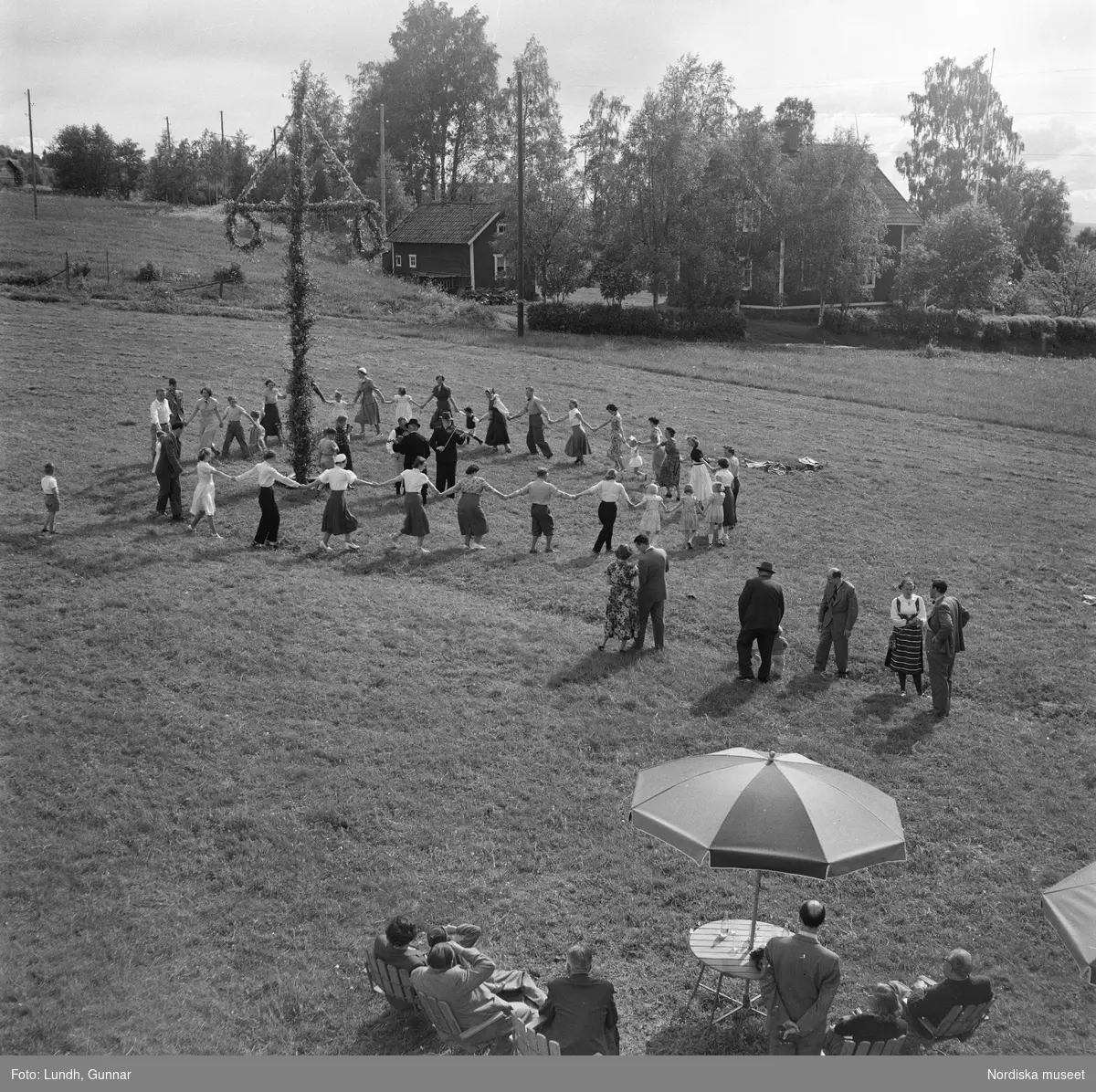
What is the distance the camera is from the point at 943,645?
14602 millimetres

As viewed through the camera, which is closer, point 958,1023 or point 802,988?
point 802,988

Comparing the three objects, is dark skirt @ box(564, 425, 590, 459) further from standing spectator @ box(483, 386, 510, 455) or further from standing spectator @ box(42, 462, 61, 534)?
standing spectator @ box(42, 462, 61, 534)

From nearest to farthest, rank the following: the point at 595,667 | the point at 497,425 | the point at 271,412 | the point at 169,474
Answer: the point at 595,667 → the point at 169,474 → the point at 271,412 → the point at 497,425

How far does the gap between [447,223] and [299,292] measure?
4556cm

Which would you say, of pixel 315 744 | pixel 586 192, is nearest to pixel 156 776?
pixel 315 744

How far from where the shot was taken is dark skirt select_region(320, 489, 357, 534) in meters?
19.6

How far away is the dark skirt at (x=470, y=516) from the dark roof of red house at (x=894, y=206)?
61143 millimetres

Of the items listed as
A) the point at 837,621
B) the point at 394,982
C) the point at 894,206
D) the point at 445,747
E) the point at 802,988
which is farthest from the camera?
the point at 894,206

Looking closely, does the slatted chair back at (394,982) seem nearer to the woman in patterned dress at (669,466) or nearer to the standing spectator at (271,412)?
the woman in patterned dress at (669,466)

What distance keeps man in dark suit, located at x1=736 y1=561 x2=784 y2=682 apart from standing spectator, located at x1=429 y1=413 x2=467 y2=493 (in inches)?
351

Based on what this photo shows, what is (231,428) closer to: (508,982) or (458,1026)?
(508,982)

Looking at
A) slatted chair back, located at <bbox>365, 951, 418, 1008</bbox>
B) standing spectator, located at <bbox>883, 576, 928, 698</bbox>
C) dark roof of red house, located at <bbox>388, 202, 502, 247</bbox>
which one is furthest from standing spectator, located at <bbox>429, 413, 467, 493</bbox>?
dark roof of red house, located at <bbox>388, 202, 502, 247</bbox>

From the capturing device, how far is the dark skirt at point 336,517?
19594 millimetres

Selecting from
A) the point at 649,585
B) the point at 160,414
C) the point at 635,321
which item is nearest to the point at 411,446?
the point at 160,414
